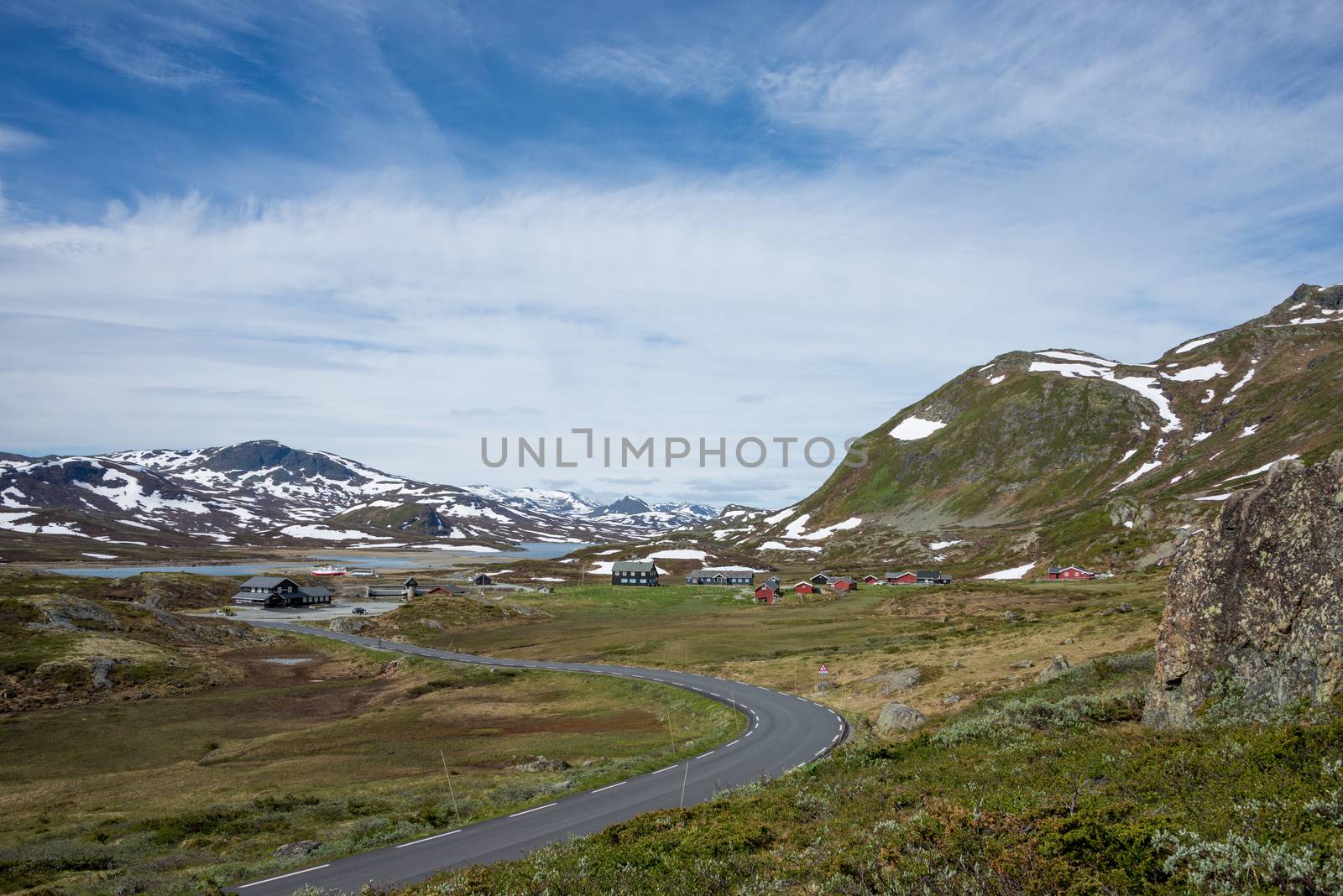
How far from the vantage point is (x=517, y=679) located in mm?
75125

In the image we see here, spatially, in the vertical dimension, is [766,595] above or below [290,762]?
below

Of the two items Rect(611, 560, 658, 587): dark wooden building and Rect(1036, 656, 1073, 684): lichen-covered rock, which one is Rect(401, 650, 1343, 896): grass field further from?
Rect(611, 560, 658, 587): dark wooden building

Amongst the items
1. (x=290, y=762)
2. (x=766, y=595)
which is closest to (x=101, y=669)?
(x=290, y=762)

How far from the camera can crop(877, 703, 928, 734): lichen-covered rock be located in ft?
128

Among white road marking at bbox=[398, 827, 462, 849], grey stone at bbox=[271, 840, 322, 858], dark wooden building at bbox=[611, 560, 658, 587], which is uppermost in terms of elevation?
white road marking at bbox=[398, 827, 462, 849]

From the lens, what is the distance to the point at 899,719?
3994cm

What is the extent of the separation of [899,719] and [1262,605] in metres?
22.8

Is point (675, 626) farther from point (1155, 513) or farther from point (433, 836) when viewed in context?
point (1155, 513)

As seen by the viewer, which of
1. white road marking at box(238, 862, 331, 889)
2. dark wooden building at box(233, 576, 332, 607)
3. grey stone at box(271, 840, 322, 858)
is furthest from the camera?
dark wooden building at box(233, 576, 332, 607)

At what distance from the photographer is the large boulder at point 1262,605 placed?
60.9ft

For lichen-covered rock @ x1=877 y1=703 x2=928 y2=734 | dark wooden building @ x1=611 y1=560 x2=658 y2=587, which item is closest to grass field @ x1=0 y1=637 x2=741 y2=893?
lichen-covered rock @ x1=877 y1=703 x2=928 y2=734

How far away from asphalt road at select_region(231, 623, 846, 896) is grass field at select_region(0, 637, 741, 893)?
1637 mm

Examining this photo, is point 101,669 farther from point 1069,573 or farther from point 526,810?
point 1069,573

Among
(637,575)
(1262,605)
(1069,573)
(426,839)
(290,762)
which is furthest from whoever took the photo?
(637,575)
